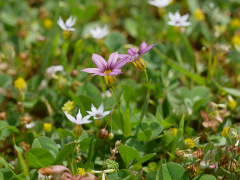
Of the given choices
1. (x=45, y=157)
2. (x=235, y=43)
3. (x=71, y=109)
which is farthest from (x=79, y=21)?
(x=45, y=157)

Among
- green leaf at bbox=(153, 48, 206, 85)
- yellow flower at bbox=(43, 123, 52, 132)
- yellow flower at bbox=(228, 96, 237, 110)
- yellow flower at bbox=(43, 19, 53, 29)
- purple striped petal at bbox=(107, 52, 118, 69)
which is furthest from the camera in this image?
yellow flower at bbox=(43, 19, 53, 29)

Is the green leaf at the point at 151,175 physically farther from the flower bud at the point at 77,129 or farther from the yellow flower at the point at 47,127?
the yellow flower at the point at 47,127

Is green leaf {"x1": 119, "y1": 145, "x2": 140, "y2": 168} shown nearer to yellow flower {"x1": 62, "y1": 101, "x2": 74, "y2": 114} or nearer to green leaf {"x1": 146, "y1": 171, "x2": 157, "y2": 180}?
green leaf {"x1": 146, "y1": 171, "x2": 157, "y2": 180}

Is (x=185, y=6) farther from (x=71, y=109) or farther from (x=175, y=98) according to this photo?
(x=71, y=109)

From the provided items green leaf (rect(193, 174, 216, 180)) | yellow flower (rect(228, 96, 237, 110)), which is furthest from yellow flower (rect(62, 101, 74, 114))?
yellow flower (rect(228, 96, 237, 110))

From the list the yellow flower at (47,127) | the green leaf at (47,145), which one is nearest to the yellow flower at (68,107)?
the yellow flower at (47,127)

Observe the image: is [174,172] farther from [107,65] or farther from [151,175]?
[107,65]
